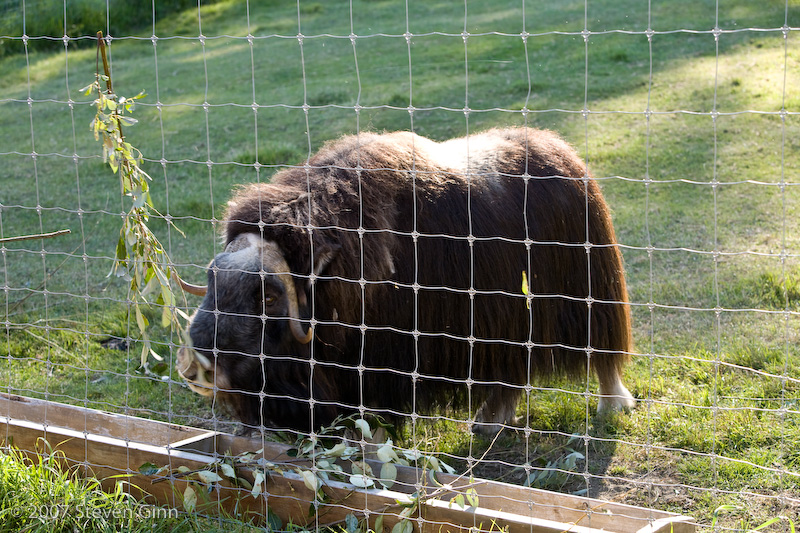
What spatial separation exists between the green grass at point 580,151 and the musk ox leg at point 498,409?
0.07 meters

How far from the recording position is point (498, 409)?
2869 mm

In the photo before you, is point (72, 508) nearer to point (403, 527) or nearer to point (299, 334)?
point (299, 334)

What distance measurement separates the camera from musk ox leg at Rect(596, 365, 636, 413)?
2.97m

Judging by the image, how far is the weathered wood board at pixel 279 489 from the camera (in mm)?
1936

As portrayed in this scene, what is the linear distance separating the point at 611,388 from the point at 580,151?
9.13 feet

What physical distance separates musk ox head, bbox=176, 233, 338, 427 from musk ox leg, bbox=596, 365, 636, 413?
3.75 feet

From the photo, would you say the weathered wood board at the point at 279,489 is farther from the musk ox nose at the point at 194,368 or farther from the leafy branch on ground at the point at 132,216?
the leafy branch on ground at the point at 132,216

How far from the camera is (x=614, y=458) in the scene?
8.87ft

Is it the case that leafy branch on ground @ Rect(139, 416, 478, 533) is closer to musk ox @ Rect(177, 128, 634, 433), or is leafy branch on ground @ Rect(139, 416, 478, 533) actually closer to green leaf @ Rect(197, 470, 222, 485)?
green leaf @ Rect(197, 470, 222, 485)

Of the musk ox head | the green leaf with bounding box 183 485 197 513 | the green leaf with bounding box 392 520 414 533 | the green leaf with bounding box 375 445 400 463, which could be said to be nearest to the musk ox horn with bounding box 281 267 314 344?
the musk ox head

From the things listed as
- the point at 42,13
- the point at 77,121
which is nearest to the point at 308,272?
the point at 77,121

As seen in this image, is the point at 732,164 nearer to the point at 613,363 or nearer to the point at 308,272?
the point at 613,363

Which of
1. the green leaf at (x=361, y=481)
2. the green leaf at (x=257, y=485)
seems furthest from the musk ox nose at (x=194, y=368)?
the green leaf at (x=361, y=481)

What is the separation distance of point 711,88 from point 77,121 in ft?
18.2
